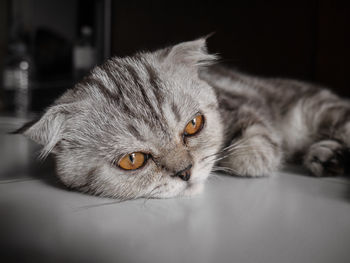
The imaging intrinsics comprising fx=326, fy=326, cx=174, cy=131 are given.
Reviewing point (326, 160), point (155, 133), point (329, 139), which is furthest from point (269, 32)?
point (155, 133)

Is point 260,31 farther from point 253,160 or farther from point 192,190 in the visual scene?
point 192,190

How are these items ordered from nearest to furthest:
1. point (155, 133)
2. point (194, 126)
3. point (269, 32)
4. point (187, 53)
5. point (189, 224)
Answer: point (189, 224), point (155, 133), point (194, 126), point (187, 53), point (269, 32)

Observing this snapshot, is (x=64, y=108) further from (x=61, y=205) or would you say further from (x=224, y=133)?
(x=224, y=133)

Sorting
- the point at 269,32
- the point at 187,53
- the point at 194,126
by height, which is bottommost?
the point at 194,126

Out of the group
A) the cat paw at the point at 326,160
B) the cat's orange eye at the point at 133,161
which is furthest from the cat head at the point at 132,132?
the cat paw at the point at 326,160

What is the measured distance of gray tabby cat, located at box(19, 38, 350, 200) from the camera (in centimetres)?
88

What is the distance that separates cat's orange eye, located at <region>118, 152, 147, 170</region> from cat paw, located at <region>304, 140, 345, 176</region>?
0.57 meters

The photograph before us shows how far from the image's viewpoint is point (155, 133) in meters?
0.87

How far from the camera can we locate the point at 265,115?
4.46ft

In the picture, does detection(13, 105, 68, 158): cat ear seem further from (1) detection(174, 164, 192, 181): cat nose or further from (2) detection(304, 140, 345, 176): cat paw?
(2) detection(304, 140, 345, 176): cat paw

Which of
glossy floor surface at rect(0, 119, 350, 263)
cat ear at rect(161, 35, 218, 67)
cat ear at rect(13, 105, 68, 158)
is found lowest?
glossy floor surface at rect(0, 119, 350, 263)

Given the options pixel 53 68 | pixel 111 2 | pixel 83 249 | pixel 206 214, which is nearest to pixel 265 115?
pixel 206 214

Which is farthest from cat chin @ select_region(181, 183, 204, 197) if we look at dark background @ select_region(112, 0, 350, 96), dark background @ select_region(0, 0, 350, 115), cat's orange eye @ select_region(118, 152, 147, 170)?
dark background @ select_region(112, 0, 350, 96)

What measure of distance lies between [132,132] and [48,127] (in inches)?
10.0
